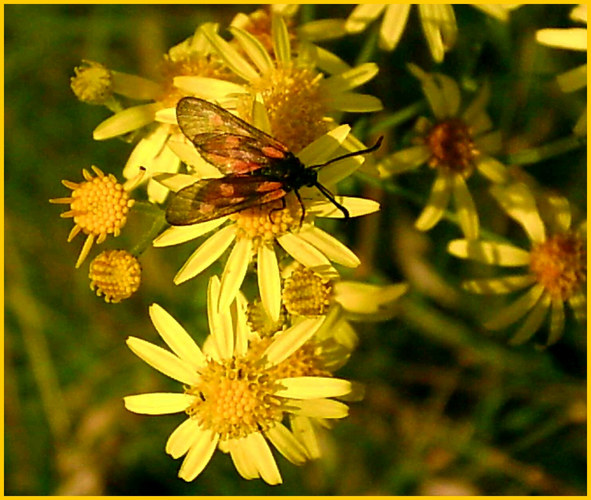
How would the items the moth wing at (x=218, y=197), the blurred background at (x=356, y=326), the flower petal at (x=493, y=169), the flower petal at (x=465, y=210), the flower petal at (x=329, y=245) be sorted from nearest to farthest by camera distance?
the moth wing at (x=218, y=197)
the flower petal at (x=329, y=245)
the flower petal at (x=465, y=210)
the flower petal at (x=493, y=169)
the blurred background at (x=356, y=326)

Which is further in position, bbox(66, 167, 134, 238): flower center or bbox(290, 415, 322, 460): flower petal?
bbox(290, 415, 322, 460): flower petal

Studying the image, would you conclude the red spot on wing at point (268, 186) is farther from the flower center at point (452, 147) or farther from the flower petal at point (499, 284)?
the flower petal at point (499, 284)

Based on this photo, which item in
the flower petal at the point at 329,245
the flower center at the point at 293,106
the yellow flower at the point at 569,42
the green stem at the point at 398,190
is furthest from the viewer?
the yellow flower at the point at 569,42

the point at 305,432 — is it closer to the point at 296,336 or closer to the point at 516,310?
the point at 296,336

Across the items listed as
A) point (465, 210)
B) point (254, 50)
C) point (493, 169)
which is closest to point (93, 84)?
point (254, 50)

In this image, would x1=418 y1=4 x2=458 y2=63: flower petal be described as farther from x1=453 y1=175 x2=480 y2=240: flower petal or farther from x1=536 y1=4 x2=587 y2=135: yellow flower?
x1=453 y1=175 x2=480 y2=240: flower petal

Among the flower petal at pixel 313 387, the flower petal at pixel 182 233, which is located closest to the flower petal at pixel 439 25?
the flower petal at pixel 182 233

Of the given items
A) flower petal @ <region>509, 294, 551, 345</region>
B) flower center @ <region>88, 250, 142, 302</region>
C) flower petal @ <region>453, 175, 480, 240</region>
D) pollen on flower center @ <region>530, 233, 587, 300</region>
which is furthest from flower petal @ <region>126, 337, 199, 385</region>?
pollen on flower center @ <region>530, 233, 587, 300</region>
